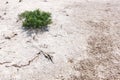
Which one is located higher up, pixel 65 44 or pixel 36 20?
pixel 36 20

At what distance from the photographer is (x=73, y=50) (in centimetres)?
455

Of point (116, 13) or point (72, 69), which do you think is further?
point (116, 13)

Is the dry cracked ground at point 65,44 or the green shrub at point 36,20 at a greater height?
the green shrub at point 36,20

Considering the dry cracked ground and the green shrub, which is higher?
the green shrub

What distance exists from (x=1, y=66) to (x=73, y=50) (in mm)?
1498

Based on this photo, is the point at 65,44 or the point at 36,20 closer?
the point at 65,44

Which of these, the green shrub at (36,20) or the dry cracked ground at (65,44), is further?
the green shrub at (36,20)

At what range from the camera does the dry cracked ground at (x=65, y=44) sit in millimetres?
4043

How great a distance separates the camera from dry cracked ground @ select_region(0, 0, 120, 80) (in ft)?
13.3

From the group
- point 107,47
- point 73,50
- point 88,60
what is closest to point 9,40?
point 73,50

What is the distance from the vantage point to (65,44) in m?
4.72

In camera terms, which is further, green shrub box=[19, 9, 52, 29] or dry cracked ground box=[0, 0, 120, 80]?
green shrub box=[19, 9, 52, 29]

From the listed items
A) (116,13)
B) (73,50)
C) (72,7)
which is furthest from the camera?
(72,7)

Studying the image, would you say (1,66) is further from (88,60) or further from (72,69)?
(88,60)
